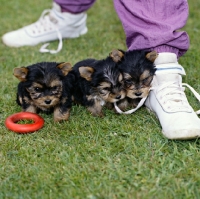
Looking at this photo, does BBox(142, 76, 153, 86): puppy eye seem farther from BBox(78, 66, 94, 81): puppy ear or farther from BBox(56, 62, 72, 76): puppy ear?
BBox(56, 62, 72, 76): puppy ear

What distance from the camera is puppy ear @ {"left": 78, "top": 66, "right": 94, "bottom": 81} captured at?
450 centimetres

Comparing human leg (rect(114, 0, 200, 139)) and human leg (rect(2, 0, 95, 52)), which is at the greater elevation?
human leg (rect(114, 0, 200, 139))

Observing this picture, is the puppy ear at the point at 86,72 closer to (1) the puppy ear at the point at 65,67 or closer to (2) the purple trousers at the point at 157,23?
(1) the puppy ear at the point at 65,67

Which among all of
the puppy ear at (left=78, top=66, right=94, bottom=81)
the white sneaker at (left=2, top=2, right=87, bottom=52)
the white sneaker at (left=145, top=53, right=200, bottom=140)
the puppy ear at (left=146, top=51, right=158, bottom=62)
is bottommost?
the white sneaker at (left=2, top=2, right=87, bottom=52)

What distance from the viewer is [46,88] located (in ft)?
14.4

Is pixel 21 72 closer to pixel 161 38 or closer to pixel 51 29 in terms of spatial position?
pixel 161 38

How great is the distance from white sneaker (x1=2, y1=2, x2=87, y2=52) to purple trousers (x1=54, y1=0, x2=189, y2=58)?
235 cm

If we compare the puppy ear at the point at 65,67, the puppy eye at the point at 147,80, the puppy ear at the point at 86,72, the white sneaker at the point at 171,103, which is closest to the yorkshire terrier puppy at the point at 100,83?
the puppy ear at the point at 86,72

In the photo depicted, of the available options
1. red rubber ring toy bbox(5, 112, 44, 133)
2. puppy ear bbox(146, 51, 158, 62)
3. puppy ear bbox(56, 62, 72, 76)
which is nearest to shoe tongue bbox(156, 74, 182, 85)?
puppy ear bbox(146, 51, 158, 62)

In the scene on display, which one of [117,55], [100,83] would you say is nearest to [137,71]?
[117,55]

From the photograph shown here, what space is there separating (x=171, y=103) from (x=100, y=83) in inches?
34.4

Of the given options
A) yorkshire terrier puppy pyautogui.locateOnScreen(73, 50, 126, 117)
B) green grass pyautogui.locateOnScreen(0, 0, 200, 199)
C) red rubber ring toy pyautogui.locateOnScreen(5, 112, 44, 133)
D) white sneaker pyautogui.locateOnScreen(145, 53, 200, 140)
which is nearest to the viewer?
green grass pyautogui.locateOnScreen(0, 0, 200, 199)

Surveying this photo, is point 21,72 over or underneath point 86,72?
over

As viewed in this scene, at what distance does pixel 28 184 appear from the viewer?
3.41m
